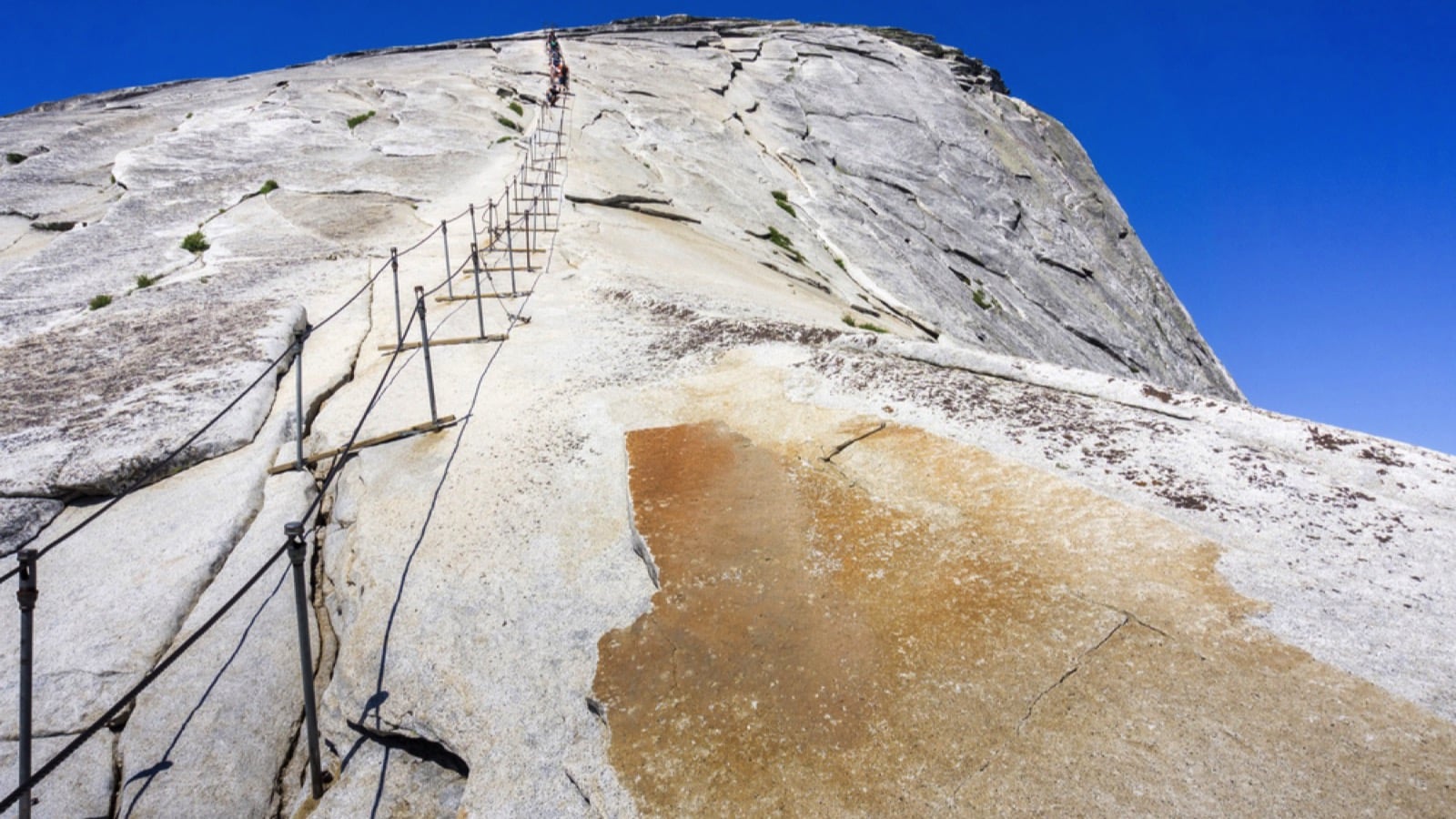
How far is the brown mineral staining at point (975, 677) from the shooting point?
12.1 feet

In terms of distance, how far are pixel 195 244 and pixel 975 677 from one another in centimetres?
1671

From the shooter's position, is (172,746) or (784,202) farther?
(784,202)

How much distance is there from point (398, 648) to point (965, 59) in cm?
5103

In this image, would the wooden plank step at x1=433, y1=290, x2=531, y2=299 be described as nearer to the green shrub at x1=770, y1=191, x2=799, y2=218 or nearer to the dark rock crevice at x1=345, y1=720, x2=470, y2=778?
the dark rock crevice at x1=345, y1=720, x2=470, y2=778

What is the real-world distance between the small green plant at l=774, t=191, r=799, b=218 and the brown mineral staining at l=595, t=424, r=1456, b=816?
2049 centimetres

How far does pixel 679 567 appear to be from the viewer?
567 centimetres

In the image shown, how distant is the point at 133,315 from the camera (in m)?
11.2

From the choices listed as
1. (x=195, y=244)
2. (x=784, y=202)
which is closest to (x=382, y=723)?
(x=195, y=244)

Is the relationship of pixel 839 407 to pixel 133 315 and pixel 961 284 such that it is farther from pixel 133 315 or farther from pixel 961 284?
pixel 961 284

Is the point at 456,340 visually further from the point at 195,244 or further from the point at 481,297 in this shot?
the point at 195,244

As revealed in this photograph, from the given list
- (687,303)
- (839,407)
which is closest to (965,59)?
(687,303)

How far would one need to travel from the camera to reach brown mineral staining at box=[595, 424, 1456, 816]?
3.67 m

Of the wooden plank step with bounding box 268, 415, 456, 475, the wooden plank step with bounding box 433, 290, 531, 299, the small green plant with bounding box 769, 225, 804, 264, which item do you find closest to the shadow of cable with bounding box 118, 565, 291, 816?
the wooden plank step with bounding box 268, 415, 456, 475

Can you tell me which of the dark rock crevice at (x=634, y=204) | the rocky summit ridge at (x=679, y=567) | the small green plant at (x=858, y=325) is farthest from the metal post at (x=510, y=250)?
the small green plant at (x=858, y=325)
